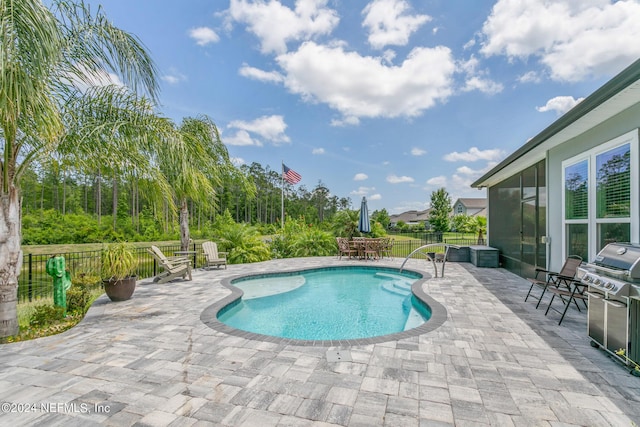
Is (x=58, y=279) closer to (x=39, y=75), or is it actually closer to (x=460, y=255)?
(x=39, y=75)

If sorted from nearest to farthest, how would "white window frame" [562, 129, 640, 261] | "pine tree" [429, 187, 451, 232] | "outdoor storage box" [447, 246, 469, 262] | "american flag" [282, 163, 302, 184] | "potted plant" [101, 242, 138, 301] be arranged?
"white window frame" [562, 129, 640, 261] < "potted plant" [101, 242, 138, 301] < "outdoor storage box" [447, 246, 469, 262] < "american flag" [282, 163, 302, 184] < "pine tree" [429, 187, 451, 232]

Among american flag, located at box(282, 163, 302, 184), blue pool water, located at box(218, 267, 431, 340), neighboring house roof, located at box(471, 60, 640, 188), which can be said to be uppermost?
american flag, located at box(282, 163, 302, 184)

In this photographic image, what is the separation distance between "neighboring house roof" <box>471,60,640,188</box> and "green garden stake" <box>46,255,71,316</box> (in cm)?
816

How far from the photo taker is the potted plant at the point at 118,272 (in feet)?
18.8

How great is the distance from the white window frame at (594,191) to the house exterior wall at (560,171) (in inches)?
2.3

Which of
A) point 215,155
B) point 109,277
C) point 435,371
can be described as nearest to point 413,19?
point 215,155

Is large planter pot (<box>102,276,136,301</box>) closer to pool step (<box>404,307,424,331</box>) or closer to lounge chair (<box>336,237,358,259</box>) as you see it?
pool step (<box>404,307,424,331</box>)

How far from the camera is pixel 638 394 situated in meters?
2.62

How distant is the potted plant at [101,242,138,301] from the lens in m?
5.73

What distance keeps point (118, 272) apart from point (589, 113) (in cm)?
827

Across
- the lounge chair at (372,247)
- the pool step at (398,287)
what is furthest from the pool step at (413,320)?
the lounge chair at (372,247)

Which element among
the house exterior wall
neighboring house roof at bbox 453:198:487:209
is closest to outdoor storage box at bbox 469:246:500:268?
the house exterior wall

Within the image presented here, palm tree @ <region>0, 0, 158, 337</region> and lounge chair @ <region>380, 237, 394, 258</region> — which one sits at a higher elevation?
palm tree @ <region>0, 0, 158, 337</region>

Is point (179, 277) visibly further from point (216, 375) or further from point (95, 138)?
point (216, 375)
